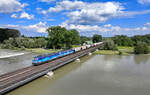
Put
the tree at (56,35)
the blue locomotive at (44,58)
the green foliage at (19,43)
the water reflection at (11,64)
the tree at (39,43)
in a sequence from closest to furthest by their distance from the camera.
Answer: the blue locomotive at (44,58), the water reflection at (11,64), the tree at (56,35), the green foliage at (19,43), the tree at (39,43)

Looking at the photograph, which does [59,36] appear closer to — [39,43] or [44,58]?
[39,43]

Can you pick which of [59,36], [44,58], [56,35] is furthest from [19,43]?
[44,58]

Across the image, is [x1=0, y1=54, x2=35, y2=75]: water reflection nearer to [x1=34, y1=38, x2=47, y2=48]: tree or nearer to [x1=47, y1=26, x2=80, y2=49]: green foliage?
[x1=47, y1=26, x2=80, y2=49]: green foliage

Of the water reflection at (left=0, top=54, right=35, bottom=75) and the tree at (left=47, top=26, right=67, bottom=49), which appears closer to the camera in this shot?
the water reflection at (left=0, top=54, right=35, bottom=75)

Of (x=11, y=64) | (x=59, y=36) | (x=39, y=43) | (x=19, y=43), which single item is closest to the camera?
(x=11, y=64)

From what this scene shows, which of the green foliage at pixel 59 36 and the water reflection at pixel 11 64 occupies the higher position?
the green foliage at pixel 59 36

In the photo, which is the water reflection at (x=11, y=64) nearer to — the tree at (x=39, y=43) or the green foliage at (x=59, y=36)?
the green foliage at (x=59, y=36)

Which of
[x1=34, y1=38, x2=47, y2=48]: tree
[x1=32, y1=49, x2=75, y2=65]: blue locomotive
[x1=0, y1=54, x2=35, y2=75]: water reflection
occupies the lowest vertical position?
[x1=0, y1=54, x2=35, y2=75]: water reflection

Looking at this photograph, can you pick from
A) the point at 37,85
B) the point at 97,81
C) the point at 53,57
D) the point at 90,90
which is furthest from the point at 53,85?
the point at 53,57

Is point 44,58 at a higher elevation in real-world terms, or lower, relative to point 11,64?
higher

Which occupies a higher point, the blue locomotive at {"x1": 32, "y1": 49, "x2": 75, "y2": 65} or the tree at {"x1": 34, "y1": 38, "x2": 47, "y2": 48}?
the tree at {"x1": 34, "y1": 38, "x2": 47, "y2": 48}

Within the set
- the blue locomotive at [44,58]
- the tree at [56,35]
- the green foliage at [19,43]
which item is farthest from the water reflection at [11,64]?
the green foliage at [19,43]

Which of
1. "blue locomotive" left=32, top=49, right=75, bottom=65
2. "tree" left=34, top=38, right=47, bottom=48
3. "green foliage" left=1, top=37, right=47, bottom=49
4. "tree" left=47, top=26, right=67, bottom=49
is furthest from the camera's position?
"tree" left=34, top=38, right=47, bottom=48

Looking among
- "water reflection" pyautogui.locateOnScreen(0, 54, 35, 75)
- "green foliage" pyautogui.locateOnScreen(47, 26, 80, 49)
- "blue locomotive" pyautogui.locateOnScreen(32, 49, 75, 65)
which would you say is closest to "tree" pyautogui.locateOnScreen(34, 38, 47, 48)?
"green foliage" pyautogui.locateOnScreen(47, 26, 80, 49)
